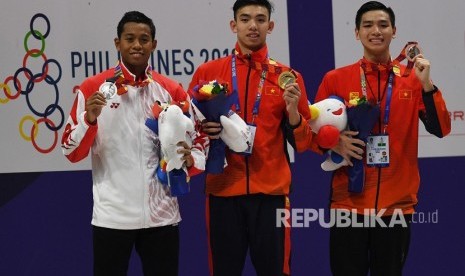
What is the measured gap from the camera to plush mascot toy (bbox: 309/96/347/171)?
11.2 feet

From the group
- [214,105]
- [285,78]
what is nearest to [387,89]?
[285,78]

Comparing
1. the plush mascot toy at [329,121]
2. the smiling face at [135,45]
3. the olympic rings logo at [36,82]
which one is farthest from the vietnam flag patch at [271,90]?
the olympic rings logo at [36,82]

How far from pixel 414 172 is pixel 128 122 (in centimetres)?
146

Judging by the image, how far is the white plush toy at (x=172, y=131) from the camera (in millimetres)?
3127

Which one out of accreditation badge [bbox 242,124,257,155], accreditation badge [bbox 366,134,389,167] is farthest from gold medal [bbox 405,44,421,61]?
accreditation badge [bbox 242,124,257,155]

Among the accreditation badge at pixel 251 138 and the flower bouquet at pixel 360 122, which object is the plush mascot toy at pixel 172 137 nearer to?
the accreditation badge at pixel 251 138

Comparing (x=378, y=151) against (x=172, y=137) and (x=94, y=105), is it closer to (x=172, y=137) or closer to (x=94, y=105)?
(x=172, y=137)

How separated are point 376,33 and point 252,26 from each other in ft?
2.10

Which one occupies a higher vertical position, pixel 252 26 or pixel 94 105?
pixel 252 26

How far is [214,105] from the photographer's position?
331 centimetres

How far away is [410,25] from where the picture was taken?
447 centimetres

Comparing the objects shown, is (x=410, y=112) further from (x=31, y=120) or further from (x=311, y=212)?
(x=31, y=120)

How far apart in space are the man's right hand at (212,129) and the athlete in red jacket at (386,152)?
609 mm

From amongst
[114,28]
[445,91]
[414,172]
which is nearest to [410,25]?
[445,91]
